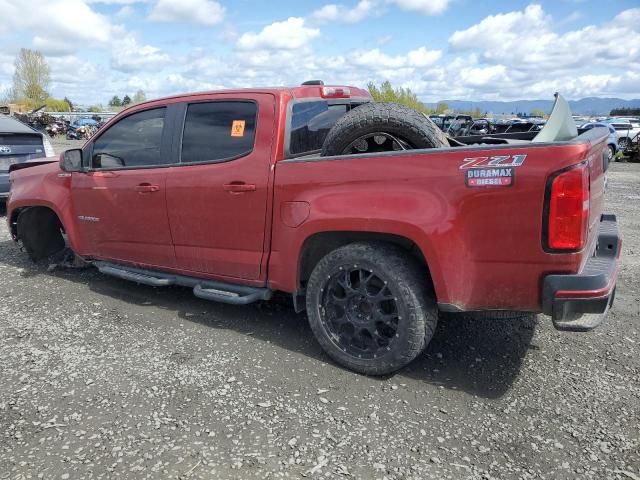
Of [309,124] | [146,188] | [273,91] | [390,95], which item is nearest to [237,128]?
[273,91]

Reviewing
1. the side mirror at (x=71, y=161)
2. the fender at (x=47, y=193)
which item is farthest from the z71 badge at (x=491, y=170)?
the fender at (x=47, y=193)

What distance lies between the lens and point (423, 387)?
3154mm

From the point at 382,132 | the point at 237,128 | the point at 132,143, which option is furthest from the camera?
the point at 132,143

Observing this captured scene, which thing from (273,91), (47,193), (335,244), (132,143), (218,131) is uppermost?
(273,91)

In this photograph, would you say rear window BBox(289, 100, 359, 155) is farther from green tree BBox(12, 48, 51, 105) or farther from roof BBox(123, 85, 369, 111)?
green tree BBox(12, 48, 51, 105)

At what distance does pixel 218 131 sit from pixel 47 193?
2206mm

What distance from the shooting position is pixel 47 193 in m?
4.97

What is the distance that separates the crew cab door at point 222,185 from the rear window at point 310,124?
0.20 m

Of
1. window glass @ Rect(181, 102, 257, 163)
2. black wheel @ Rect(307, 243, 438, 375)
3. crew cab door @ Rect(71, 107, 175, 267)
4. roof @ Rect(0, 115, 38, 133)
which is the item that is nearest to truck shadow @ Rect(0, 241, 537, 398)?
black wheel @ Rect(307, 243, 438, 375)

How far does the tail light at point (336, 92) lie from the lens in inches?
161

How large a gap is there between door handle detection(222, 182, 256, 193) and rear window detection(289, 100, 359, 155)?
383mm

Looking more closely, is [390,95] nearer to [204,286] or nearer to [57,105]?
[204,286]

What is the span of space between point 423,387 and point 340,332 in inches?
24.5

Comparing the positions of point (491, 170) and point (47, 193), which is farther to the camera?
point (47, 193)
